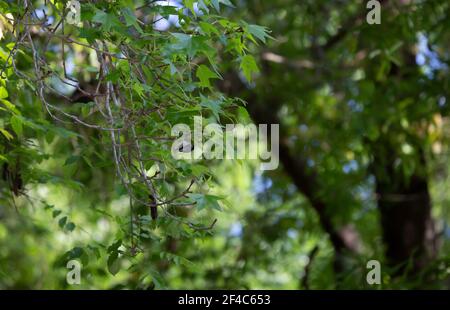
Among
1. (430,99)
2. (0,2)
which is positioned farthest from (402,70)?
(0,2)

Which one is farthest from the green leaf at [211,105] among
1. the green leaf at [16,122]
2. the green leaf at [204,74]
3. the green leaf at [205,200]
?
the green leaf at [16,122]

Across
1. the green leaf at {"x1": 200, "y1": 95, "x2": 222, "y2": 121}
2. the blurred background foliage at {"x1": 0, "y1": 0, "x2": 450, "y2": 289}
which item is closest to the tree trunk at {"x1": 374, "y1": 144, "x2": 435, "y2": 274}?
the blurred background foliage at {"x1": 0, "y1": 0, "x2": 450, "y2": 289}

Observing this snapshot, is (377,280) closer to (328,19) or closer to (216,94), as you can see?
(216,94)

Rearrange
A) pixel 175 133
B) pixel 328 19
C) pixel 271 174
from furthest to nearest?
pixel 271 174, pixel 328 19, pixel 175 133

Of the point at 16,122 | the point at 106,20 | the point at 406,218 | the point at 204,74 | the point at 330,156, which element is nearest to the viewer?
the point at 106,20

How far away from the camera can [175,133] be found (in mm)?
2549

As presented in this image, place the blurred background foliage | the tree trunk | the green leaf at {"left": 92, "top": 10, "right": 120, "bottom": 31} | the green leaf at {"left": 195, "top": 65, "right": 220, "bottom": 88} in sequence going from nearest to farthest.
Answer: the green leaf at {"left": 92, "top": 10, "right": 120, "bottom": 31} < the green leaf at {"left": 195, "top": 65, "right": 220, "bottom": 88} < the blurred background foliage < the tree trunk

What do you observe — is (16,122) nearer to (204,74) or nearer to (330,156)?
(204,74)

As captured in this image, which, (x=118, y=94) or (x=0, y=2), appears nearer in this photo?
(x=0, y=2)

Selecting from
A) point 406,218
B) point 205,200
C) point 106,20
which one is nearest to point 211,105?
point 205,200

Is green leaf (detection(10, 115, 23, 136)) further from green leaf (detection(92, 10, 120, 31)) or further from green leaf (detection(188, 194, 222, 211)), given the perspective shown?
green leaf (detection(188, 194, 222, 211))

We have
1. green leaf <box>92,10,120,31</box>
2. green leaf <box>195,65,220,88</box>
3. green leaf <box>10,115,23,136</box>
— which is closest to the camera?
green leaf <box>92,10,120,31</box>

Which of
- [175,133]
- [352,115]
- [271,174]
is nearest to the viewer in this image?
[175,133]

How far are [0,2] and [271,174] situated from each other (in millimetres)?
3492
